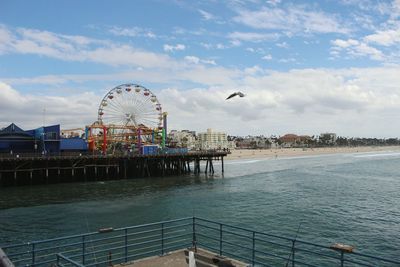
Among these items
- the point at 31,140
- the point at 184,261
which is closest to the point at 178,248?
the point at 184,261

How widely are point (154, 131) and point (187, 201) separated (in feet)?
154

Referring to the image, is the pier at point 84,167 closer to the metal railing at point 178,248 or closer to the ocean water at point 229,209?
the ocean water at point 229,209

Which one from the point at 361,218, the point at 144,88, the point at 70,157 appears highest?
the point at 144,88

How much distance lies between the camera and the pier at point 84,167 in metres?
53.0

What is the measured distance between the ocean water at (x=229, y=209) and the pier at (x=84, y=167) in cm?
519

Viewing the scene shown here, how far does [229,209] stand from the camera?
106ft

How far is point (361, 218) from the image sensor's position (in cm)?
2788

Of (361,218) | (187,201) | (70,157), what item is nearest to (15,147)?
(70,157)

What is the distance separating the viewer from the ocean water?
23.8m

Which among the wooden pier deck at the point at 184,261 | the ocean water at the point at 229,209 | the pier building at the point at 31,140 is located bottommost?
the ocean water at the point at 229,209

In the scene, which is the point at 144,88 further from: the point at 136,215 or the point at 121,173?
the point at 136,215

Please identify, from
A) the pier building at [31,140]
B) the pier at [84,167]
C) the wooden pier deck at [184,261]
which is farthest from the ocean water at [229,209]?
the pier building at [31,140]

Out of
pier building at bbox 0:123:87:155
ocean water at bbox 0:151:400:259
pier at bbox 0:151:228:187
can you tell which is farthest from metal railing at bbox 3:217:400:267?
pier building at bbox 0:123:87:155

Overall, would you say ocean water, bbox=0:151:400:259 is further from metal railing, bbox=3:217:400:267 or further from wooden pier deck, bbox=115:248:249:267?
wooden pier deck, bbox=115:248:249:267
